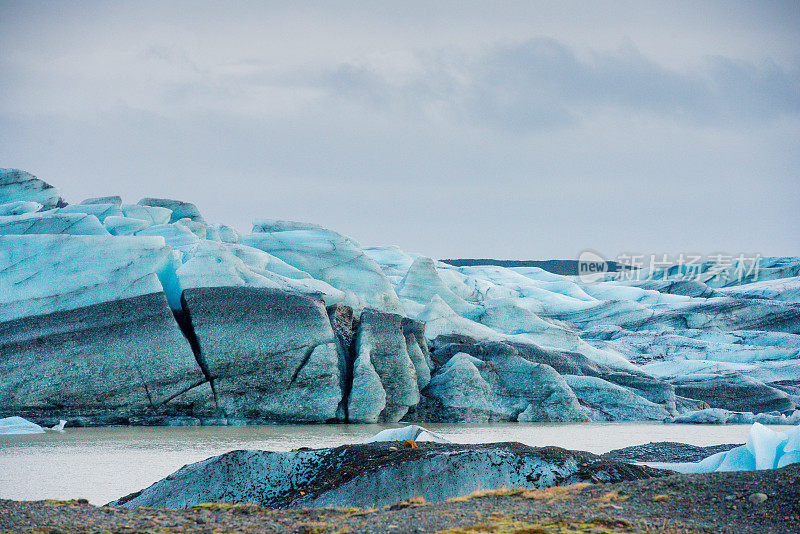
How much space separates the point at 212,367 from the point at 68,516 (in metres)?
13.7

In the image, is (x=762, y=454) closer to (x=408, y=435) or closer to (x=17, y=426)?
(x=408, y=435)

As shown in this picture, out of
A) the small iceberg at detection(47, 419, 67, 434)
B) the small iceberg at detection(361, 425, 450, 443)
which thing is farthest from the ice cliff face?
the small iceberg at detection(361, 425, 450, 443)

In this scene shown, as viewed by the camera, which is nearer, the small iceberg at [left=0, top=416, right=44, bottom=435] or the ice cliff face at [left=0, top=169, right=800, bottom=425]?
the small iceberg at [left=0, top=416, right=44, bottom=435]

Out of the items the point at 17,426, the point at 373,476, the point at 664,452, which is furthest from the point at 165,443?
the point at 664,452

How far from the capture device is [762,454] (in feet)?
31.9

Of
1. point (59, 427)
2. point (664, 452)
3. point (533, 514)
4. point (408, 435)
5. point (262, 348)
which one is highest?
point (533, 514)

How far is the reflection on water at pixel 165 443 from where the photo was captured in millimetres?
12266

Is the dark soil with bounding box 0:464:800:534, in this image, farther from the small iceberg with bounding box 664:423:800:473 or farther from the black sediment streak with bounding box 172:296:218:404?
the black sediment streak with bounding box 172:296:218:404

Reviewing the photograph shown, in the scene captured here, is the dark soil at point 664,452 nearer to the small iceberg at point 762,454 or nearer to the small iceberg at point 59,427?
the small iceberg at point 762,454

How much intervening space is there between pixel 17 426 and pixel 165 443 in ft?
14.3

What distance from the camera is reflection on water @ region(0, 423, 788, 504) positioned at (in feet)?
40.2

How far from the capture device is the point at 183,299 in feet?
74.0

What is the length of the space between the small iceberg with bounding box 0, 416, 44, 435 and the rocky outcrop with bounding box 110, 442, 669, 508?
10.1 meters

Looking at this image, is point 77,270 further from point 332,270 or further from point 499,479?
point 499,479
